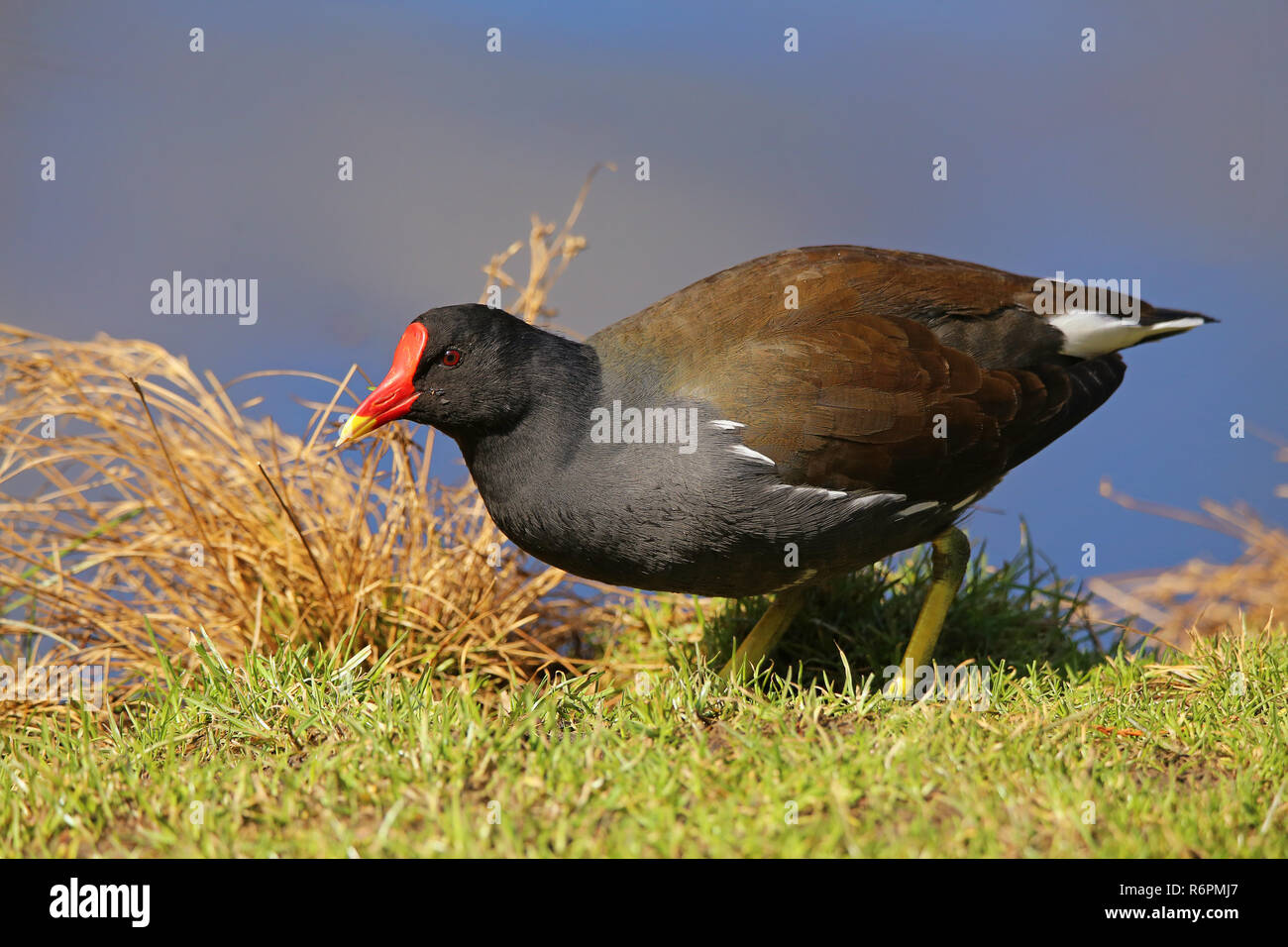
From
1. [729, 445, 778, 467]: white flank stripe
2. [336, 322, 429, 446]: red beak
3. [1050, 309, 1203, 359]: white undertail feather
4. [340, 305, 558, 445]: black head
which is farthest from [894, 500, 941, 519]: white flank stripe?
[336, 322, 429, 446]: red beak

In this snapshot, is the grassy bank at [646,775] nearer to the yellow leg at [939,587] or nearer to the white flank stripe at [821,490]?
the yellow leg at [939,587]

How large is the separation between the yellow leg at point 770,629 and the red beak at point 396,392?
64.8 inches

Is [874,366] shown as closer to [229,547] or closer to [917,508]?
[917,508]

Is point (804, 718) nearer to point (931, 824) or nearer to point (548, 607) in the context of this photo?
point (931, 824)

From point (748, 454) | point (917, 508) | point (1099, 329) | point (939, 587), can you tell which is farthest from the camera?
point (939, 587)

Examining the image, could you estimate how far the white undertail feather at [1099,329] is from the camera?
412cm

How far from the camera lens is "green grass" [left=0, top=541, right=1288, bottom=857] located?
8.11ft

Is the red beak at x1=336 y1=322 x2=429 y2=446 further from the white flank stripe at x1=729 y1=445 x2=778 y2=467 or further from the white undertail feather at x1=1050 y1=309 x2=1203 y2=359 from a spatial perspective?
the white undertail feather at x1=1050 y1=309 x2=1203 y2=359

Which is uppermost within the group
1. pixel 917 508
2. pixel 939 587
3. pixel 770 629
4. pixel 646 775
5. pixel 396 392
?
pixel 396 392

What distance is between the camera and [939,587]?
4336 mm

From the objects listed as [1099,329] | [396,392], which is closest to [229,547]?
[396,392]

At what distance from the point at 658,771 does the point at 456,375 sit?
5.05ft
